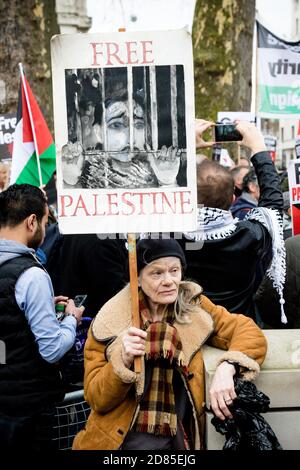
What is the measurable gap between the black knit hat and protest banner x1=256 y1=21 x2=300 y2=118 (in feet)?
17.1

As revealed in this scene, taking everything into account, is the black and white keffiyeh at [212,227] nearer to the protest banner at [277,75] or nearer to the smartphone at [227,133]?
the smartphone at [227,133]

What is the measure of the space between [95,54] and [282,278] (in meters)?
1.46

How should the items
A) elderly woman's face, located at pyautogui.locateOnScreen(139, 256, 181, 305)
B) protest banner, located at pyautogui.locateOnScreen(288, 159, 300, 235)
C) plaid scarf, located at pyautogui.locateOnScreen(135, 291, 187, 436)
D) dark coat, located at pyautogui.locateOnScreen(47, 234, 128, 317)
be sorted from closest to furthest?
plaid scarf, located at pyautogui.locateOnScreen(135, 291, 187, 436), elderly woman's face, located at pyautogui.locateOnScreen(139, 256, 181, 305), dark coat, located at pyautogui.locateOnScreen(47, 234, 128, 317), protest banner, located at pyautogui.locateOnScreen(288, 159, 300, 235)

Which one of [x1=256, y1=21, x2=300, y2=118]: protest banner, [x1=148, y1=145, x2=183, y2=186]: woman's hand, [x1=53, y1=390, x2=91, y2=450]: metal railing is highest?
[x1=256, y1=21, x2=300, y2=118]: protest banner

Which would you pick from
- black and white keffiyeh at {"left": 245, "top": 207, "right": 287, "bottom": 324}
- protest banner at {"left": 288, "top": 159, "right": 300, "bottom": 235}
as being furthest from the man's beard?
protest banner at {"left": 288, "top": 159, "right": 300, "bottom": 235}

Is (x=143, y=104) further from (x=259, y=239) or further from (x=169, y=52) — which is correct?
(x=259, y=239)

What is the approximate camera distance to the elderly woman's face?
8.34 ft

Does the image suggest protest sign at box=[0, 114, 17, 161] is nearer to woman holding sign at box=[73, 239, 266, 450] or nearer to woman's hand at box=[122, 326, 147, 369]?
woman holding sign at box=[73, 239, 266, 450]

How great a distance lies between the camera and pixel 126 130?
97.5 inches

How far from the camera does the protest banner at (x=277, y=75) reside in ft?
24.0

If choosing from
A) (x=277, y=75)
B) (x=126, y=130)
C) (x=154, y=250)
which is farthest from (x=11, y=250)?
(x=277, y=75)
